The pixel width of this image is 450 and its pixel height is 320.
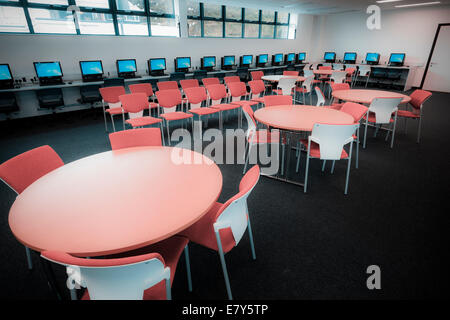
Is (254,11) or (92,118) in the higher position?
(254,11)

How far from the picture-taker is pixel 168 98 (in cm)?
420

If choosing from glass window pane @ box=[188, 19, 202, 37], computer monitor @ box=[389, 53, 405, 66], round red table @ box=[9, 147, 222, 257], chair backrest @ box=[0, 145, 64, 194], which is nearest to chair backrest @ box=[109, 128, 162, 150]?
round red table @ box=[9, 147, 222, 257]

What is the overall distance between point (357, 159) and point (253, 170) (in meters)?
2.65

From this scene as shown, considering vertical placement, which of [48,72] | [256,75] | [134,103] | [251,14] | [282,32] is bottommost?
[134,103]

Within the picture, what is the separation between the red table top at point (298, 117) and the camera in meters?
2.58

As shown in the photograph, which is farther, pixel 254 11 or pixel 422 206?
pixel 254 11

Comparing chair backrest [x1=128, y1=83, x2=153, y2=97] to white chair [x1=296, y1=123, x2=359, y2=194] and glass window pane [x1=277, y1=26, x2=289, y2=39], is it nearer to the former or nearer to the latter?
white chair [x1=296, y1=123, x2=359, y2=194]

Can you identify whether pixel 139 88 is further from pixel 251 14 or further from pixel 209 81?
pixel 251 14

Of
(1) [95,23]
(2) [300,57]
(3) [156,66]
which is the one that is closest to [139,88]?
(3) [156,66]

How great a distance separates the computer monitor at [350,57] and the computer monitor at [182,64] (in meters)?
7.38

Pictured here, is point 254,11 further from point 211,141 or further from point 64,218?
point 64,218

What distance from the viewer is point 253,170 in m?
1.47

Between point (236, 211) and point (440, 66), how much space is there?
1111cm

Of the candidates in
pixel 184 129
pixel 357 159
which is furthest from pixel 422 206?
pixel 184 129
